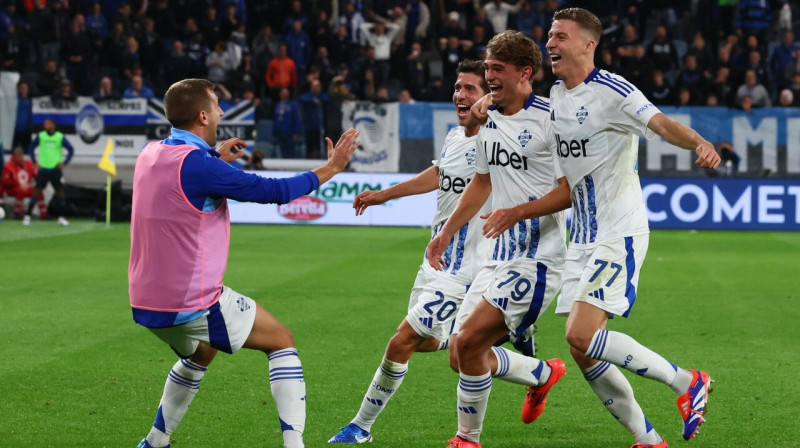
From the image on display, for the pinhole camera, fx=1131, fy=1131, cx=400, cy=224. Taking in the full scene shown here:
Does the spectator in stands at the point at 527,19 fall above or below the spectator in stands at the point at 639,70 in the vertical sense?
above

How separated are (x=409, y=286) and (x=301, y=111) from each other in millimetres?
11469

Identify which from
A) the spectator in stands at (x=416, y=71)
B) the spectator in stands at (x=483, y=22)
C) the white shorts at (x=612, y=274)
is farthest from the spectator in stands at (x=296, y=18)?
the white shorts at (x=612, y=274)

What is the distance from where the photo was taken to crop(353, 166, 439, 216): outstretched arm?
675 centimetres

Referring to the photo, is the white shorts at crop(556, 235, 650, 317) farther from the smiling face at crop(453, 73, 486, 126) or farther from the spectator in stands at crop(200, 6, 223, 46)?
the spectator in stands at crop(200, 6, 223, 46)

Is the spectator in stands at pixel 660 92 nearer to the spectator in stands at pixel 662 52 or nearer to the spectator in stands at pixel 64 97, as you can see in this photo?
the spectator in stands at pixel 662 52

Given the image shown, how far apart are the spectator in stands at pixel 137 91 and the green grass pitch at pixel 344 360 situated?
8426 millimetres

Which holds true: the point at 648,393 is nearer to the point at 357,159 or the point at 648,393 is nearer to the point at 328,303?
the point at 328,303

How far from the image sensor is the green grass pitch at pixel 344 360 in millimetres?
6340

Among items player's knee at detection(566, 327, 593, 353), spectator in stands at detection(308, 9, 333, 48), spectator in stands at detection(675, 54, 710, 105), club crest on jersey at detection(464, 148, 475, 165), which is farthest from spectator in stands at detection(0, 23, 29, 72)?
player's knee at detection(566, 327, 593, 353)

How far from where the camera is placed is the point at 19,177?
80.2 feet

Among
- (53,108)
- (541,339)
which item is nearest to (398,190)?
(541,339)

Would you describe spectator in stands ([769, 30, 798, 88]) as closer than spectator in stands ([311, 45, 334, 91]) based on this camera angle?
Yes

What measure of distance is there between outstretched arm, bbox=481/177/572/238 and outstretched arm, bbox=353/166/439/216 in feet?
3.76

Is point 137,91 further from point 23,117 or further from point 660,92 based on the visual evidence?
point 660,92
